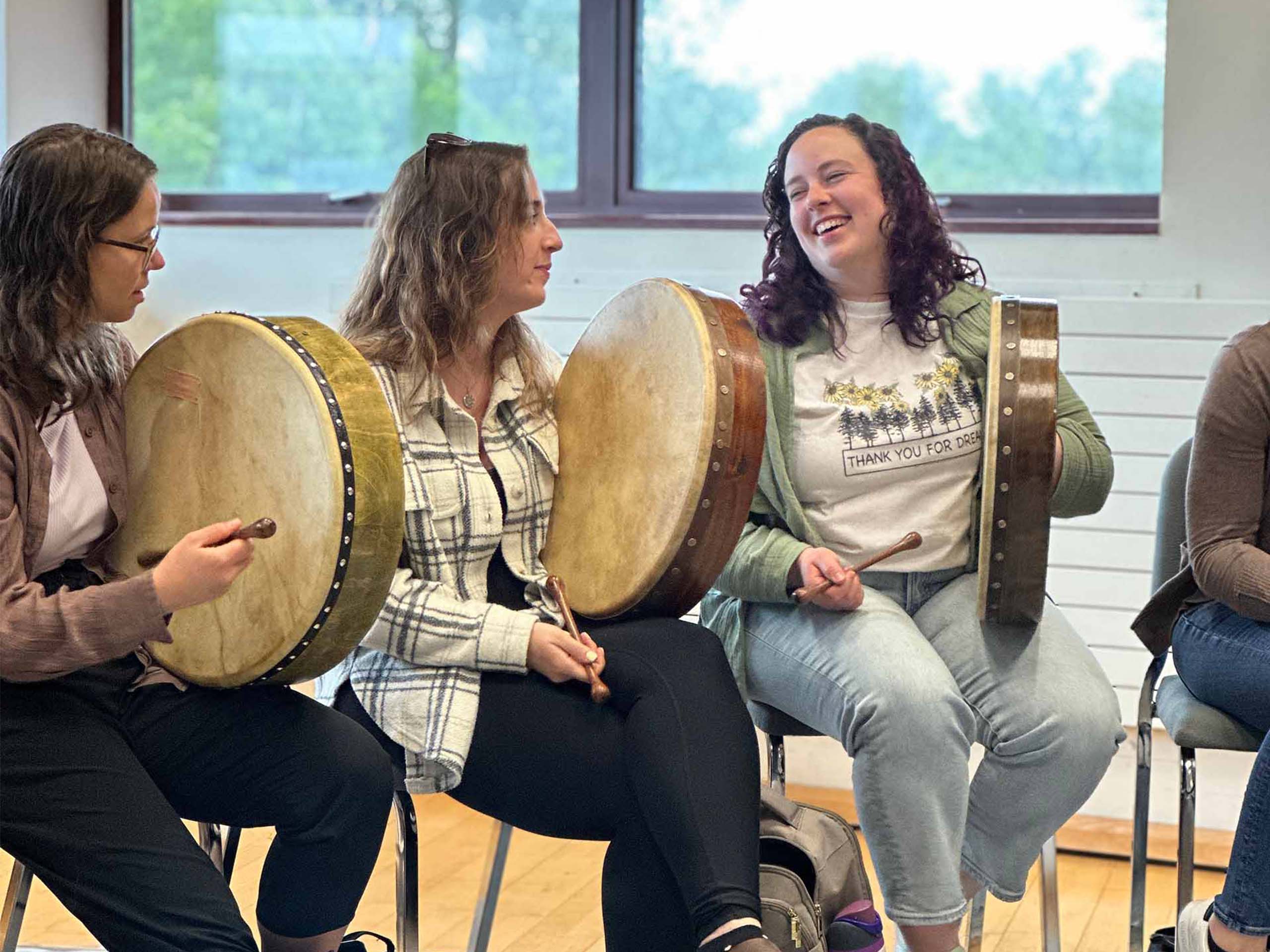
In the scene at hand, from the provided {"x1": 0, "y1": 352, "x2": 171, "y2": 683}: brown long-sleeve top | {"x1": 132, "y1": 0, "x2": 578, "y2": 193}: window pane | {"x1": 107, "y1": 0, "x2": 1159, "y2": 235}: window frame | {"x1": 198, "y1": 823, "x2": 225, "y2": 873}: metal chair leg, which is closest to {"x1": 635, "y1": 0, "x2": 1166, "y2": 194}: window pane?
{"x1": 107, "y1": 0, "x2": 1159, "y2": 235}: window frame

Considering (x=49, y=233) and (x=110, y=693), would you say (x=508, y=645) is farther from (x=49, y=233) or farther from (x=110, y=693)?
(x=49, y=233)

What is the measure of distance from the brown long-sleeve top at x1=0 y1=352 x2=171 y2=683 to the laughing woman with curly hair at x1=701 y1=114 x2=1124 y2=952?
2.62 feet

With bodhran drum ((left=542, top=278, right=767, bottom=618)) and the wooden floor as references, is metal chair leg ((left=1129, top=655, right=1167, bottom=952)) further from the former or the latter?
bodhran drum ((left=542, top=278, right=767, bottom=618))

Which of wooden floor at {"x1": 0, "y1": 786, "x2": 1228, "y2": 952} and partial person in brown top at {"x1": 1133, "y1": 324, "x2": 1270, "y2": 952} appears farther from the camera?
wooden floor at {"x1": 0, "y1": 786, "x2": 1228, "y2": 952}

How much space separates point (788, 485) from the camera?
2031 millimetres

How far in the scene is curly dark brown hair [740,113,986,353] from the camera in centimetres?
213

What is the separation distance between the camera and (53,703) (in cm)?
161

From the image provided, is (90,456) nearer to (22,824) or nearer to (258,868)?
(22,824)

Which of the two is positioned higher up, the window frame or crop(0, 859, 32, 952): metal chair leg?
the window frame

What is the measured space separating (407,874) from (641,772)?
37 centimetres

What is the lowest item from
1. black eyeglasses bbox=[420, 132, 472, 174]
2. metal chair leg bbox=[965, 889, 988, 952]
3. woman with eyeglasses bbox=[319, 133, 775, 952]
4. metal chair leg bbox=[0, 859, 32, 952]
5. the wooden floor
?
the wooden floor

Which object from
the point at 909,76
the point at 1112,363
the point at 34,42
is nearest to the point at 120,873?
the point at 1112,363

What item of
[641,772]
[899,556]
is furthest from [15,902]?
[899,556]

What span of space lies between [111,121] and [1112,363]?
267cm
